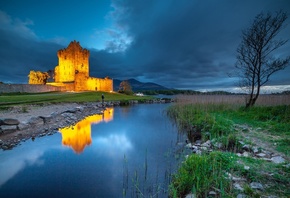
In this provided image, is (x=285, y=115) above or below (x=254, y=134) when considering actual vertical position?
above

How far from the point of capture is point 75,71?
69.5m

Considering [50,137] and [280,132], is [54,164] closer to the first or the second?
[50,137]

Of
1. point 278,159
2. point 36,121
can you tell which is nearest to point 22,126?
point 36,121

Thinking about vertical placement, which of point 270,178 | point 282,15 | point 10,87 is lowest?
point 270,178

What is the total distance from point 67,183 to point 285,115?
10860 millimetres

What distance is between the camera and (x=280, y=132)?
726cm

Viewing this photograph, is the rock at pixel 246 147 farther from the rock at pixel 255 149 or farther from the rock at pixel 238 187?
the rock at pixel 238 187

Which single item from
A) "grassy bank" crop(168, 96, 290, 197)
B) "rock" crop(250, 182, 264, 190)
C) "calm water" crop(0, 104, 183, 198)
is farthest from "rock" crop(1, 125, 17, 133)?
"rock" crop(250, 182, 264, 190)

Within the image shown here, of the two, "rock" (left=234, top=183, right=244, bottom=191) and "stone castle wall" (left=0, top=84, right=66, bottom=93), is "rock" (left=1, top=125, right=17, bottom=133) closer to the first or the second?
"rock" (left=234, top=183, right=244, bottom=191)

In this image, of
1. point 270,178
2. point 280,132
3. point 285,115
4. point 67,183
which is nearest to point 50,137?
point 67,183

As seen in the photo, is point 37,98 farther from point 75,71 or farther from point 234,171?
point 75,71

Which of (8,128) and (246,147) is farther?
(8,128)

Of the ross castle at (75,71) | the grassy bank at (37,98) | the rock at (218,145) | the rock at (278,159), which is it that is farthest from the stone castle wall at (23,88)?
the rock at (278,159)

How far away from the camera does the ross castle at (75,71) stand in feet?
218
